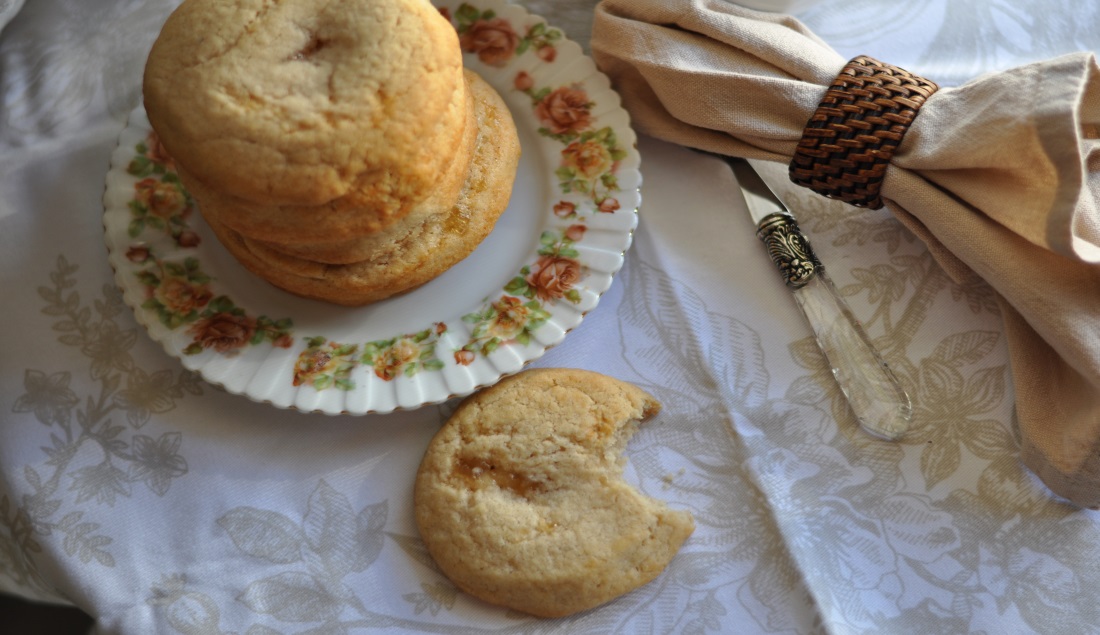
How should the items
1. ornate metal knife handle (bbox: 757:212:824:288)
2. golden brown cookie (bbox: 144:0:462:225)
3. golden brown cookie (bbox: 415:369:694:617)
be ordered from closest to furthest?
golden brown cookie (bbox: 144:0:462:225), golden brown cookie (bbox: 415:369:694:617), ornate metal knife handle (bbox: 757:212:824:288)

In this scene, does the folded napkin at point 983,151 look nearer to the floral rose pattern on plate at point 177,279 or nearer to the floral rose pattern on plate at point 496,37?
the floral rose pattern on plate at point 496,37

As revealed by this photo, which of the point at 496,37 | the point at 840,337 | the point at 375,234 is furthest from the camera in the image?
the point at 496,37

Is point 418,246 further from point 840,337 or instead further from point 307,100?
point 840,337

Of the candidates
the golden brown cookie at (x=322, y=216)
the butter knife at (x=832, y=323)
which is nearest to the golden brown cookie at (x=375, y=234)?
the golden brown cookie at (x=322, y=216)

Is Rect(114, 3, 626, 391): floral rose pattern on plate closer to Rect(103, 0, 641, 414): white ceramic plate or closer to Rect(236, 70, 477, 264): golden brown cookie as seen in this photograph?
Rect(103, 0, 641, 414): white ceramic plate

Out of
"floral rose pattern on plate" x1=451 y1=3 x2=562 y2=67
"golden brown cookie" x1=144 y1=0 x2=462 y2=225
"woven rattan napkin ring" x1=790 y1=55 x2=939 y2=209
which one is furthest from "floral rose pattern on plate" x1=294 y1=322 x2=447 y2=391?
"woven rattan napkin ring" x1=790 y1=55 x2=939 y2=209

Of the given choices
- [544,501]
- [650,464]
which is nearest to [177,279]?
[544,501]
